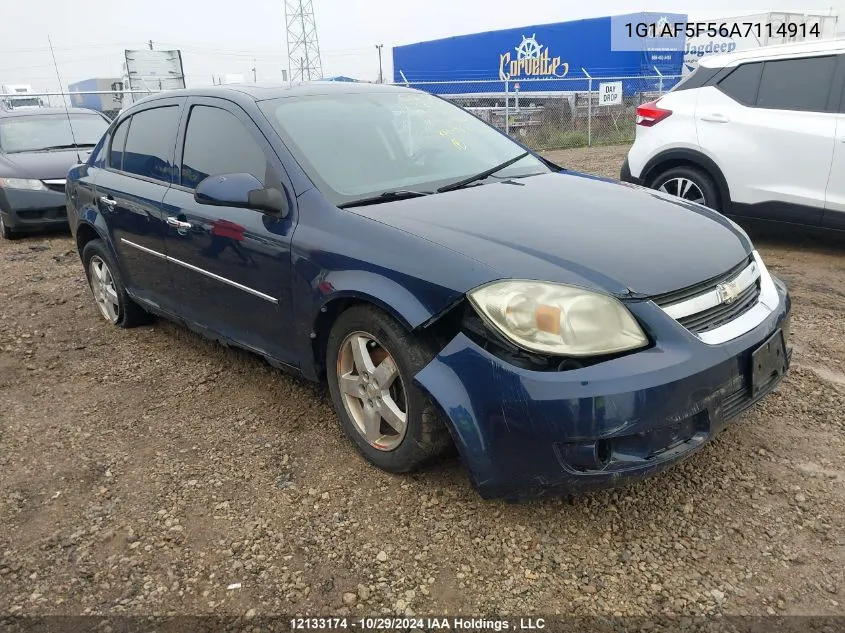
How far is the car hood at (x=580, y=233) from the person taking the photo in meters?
2.36

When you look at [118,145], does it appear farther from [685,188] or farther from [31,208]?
[685,188]

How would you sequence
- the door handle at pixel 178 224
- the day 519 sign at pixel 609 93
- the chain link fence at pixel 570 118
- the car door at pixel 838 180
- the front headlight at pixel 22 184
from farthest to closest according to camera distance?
the chain link fence at pixel 570 118
the day 519 sign at pixel 609 93
the front headlight at pixel 22 184
the car door at pixel 838 180
the door handle at pixel 178 224

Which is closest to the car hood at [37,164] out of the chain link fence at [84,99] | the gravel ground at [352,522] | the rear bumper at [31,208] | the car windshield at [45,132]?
the rear bumper at [31,208]

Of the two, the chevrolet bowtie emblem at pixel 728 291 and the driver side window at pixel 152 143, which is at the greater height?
the driver side window at pixel 152 143

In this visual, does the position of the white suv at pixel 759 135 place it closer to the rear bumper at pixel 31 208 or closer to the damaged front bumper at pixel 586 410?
the damaged front bumper at pixel 586 410

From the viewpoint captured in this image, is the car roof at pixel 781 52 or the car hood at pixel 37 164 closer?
the car roof at pixel 781 52

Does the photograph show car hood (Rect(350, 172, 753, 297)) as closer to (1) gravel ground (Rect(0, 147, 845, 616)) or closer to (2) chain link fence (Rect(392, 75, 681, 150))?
(1) gravel ground (Rect(0, 147, 845, 616))

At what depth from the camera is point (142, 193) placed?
13.2 ft

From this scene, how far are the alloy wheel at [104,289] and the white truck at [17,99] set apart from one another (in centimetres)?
652

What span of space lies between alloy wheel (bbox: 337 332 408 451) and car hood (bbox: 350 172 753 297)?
515mm


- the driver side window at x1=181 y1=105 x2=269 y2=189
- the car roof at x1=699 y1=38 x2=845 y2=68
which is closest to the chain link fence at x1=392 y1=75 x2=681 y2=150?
the car roof at x1=699 y1=38 x2=845 y2=68

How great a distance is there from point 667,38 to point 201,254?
22.1 meters

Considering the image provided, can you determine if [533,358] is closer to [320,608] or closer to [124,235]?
[320,608]

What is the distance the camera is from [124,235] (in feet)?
14.1
